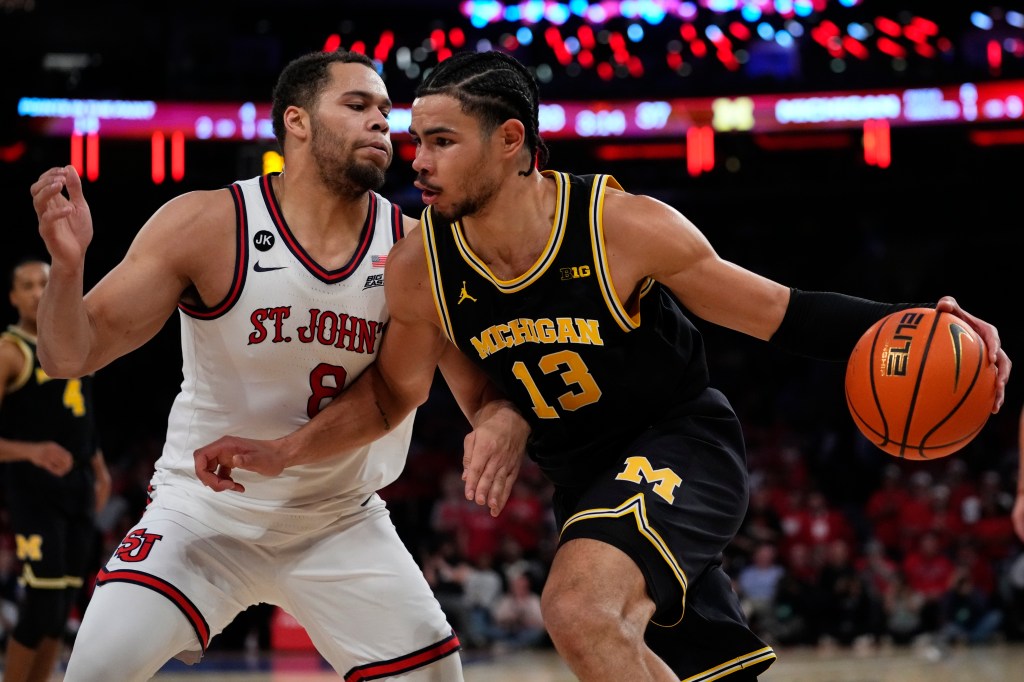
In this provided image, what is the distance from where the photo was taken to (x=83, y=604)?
36.1 ft

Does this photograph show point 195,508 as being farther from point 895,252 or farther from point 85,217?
point 895,252

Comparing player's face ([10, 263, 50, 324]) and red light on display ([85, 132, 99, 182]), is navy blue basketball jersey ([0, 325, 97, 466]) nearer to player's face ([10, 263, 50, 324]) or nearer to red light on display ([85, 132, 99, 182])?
player's face ([10, 263, 50, 324])

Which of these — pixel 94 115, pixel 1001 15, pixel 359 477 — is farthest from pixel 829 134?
pixel 359 477

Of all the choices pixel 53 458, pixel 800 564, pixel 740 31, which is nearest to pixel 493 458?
pixel 53 458

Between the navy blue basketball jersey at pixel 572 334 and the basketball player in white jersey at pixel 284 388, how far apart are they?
167 millimetres

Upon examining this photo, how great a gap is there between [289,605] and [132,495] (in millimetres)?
9825

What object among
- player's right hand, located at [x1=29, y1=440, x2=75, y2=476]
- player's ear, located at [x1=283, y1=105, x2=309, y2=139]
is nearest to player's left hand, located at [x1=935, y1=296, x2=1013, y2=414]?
player's ear, located at [x1=283, y1=105, x2=309, y2=139]

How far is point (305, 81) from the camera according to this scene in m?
3.98

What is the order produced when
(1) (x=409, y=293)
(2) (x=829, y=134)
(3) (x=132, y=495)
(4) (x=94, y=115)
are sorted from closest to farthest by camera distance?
(1) (x=409, y=293)
(3) (x=132, y=495)
(4) (x=94, y=115)
(2) (x=829, y=134)

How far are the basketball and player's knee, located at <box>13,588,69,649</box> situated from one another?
15.2ft

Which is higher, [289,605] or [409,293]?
[409,293]

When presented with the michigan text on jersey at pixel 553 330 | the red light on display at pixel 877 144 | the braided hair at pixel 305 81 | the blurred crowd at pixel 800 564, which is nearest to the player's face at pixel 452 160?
the michigan text on jersey at pixel 553 330

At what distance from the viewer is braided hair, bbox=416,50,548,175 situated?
3.47 metres

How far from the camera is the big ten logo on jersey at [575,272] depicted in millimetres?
3363
